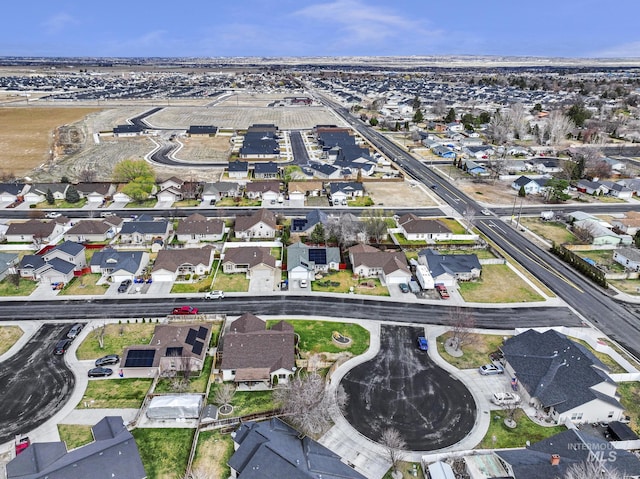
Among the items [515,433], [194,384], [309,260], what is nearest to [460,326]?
[515,433]

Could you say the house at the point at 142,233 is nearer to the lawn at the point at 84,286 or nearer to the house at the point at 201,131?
the lawn at the point at 84,286

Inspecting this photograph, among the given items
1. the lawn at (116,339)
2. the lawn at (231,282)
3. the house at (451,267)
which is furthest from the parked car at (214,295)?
the house at (451,267)

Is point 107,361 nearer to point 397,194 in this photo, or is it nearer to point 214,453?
point 214,453

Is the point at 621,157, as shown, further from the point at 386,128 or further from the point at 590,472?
the point at 590,472

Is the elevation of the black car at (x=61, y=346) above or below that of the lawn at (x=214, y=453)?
above

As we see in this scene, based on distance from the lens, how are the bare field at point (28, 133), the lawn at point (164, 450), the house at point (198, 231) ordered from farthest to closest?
1. the bare field at point (28, 133)
2. the house at point (198, 231)
3. the lawn at point (164, 450)

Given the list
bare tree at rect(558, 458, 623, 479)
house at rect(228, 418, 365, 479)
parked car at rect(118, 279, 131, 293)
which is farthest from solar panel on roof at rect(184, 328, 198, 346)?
bare tree at rect(558, 458, 623, 479)

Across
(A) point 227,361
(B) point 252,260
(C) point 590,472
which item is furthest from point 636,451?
(B) point 252,260

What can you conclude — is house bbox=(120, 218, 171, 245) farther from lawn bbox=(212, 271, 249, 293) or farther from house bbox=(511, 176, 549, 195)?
house bbox=(511, 176, 549, 195)
